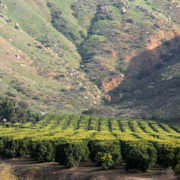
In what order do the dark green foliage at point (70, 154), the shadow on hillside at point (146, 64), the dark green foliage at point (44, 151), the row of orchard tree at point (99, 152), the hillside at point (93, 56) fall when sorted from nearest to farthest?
the row of orchard tree at point (99, 152)
the dark green foliage at point (70, 154)
the dark green foliage at point (44, 151)
the hillside at point (93, 56)
the shadow on hillside at point (146, 64)

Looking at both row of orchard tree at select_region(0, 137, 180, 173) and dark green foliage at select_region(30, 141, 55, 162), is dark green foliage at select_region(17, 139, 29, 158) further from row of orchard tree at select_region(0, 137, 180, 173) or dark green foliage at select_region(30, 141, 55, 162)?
dark green foliage at select_region(30, 141, 55, 162)

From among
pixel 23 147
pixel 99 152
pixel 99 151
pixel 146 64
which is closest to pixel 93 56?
pixel 146 64

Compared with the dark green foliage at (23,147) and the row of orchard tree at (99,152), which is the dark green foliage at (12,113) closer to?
the row of orchard tree at (99,152)

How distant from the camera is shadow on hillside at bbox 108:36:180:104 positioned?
275 ft

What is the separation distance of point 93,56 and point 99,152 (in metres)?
80.8

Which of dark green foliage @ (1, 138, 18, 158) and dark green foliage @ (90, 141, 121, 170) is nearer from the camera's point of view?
dark green foliage @ (90, 141, 121, 170)

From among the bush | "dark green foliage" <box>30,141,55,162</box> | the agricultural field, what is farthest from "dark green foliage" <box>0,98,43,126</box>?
"dark green foliage" <box>30,141,55,162</box>

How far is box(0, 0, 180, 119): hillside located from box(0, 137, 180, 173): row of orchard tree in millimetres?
39649

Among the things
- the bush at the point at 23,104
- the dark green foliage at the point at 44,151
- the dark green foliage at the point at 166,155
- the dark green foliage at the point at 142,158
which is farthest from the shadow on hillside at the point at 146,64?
the dark green foliage at the point at 142,158

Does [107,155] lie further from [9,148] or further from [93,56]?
[93,56]

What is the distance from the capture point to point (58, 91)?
72.7 metres

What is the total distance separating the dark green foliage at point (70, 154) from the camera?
17359mm

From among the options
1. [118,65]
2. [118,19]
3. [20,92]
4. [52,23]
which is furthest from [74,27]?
[20,92]

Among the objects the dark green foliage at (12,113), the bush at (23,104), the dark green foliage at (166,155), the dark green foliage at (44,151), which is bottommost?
the dark green foliage at (166,155)
